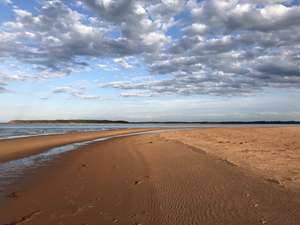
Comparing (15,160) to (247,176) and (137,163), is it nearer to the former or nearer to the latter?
(137,163)

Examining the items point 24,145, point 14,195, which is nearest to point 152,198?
point 14,195

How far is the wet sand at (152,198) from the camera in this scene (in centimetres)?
673

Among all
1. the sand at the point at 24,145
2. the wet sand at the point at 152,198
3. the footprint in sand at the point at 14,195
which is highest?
the sand at the point at 24,145

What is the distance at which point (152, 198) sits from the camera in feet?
27.6

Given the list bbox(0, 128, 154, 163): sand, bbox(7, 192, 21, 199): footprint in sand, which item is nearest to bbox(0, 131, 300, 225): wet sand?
bbox(7, 192, 21, 199): footprint in sand

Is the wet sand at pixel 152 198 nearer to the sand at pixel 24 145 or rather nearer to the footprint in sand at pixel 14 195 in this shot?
the footprint in sand at pixel 14 195

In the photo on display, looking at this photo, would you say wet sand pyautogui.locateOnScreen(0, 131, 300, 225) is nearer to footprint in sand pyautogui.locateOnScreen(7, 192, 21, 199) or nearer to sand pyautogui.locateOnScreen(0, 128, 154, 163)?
footprint in sand pyautogui.locateOnScreen(7, 192, 21, 199)

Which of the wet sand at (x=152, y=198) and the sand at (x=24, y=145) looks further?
the sand at (x=24, y=145)

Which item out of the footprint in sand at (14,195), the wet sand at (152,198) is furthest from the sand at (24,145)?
the footprint in sand at (14,195)

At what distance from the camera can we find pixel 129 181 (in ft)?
35.3

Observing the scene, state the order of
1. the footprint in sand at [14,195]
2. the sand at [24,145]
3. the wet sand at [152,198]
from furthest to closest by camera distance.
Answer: the sand at [24,145], the footprint in sand at [14,195], the wet sand at [152,198]

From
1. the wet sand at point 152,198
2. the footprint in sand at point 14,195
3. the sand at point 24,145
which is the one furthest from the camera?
the sand at point 24,145

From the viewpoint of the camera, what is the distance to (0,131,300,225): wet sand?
22.1 ft

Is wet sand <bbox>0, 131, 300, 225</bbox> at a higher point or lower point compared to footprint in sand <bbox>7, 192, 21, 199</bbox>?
higher
